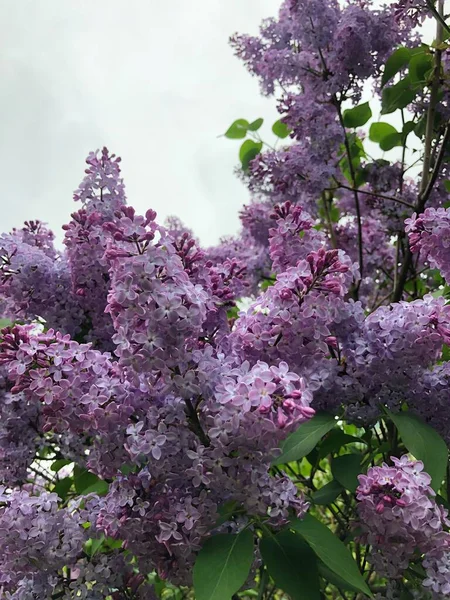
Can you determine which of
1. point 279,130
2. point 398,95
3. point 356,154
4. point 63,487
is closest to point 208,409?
point 63,487

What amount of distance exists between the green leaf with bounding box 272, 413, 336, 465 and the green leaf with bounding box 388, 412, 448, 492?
142 mm

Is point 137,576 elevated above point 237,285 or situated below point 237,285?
below

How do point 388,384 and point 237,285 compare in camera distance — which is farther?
point 237,285

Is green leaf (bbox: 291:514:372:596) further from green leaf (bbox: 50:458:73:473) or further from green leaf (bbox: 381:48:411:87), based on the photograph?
green leaf (bbox: 381:48:411:87)

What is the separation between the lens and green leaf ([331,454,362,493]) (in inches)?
51.3

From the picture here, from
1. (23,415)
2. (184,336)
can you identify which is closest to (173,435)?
(184,336)

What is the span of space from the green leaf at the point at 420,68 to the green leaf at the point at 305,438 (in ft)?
4.46

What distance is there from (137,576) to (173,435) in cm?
61

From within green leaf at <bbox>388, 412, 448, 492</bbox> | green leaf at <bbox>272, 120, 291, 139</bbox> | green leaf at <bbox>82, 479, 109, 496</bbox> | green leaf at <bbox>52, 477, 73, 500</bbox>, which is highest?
green leaf at <bbox>272, 120, 291, 139</bbox>

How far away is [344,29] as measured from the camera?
236 cm

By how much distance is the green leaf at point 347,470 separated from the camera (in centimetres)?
130

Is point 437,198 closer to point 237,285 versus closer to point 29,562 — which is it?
point 237,285

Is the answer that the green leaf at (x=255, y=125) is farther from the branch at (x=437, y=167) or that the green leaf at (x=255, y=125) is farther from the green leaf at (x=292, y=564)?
the green leaf at (x=292, y=564)

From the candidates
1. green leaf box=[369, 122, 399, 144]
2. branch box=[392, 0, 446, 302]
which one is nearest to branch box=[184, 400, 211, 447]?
branch box=[392, 0, 446, 302]
